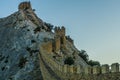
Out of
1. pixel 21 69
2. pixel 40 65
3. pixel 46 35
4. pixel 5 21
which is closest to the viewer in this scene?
pixel 40 65

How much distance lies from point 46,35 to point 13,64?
1098 centimetres

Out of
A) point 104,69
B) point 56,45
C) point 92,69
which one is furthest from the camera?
point 56,45

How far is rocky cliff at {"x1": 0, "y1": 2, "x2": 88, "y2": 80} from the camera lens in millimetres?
59112

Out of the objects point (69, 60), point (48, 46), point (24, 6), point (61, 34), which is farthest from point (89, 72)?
point (24, 6)

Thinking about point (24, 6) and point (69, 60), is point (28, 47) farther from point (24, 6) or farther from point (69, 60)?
point (24, 6)

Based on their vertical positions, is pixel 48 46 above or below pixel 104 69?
above

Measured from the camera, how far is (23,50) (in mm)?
67125

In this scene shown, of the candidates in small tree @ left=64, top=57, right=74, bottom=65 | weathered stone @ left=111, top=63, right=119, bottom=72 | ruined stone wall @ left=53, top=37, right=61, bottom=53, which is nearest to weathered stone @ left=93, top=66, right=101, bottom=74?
weathered stone @ left=111, top=63, right=119, bottom=72

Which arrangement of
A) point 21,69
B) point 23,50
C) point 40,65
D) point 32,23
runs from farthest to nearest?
point 32,23
point 23,50
point 21,69
point 40,65

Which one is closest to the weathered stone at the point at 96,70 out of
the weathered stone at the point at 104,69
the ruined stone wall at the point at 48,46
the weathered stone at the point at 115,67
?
the weathered stone at the point at 104,69

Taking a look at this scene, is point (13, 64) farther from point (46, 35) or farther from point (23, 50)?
point (46, 35)

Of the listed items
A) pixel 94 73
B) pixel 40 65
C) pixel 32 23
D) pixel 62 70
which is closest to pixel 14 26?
pixel 32 23

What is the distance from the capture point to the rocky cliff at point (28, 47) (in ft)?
194

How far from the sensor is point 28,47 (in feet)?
220
